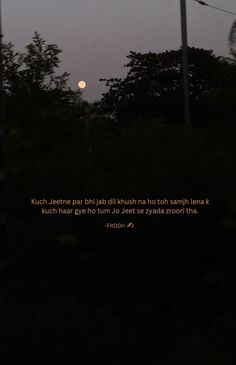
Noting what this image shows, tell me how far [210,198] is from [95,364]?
1.84 m

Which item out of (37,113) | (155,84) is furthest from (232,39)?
(155,84)

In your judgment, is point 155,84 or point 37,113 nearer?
point 37,113

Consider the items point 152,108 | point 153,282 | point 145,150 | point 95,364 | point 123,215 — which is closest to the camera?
point 95,364

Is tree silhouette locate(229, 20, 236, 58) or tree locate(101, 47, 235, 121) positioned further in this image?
tree locate(101, 47, 235, 121)

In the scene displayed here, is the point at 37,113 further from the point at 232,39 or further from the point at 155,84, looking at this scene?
the point at 155,84

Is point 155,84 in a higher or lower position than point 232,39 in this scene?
higher

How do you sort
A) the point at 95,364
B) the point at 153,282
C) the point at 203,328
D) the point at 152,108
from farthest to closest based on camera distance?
the point at 152,108
the point at 153,282
the point at 203,328
the point at 95,364

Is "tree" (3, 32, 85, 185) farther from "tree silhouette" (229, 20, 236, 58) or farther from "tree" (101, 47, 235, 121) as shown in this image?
"tree" (101, 47, 235, 121)

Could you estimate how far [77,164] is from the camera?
6344 millimetres

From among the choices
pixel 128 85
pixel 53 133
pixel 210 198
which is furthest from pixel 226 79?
pixel 128 85

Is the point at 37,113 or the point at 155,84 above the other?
the point at 155,84

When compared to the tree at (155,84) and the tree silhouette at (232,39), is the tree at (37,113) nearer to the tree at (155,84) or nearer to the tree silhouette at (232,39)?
the tree silhouette at (232,39)

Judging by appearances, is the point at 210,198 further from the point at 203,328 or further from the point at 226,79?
the point at 226,79

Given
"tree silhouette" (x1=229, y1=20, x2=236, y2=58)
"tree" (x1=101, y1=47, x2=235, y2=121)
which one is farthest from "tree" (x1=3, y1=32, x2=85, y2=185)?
"tree" (x1=101, y1=47, x2=235, y2=121)
